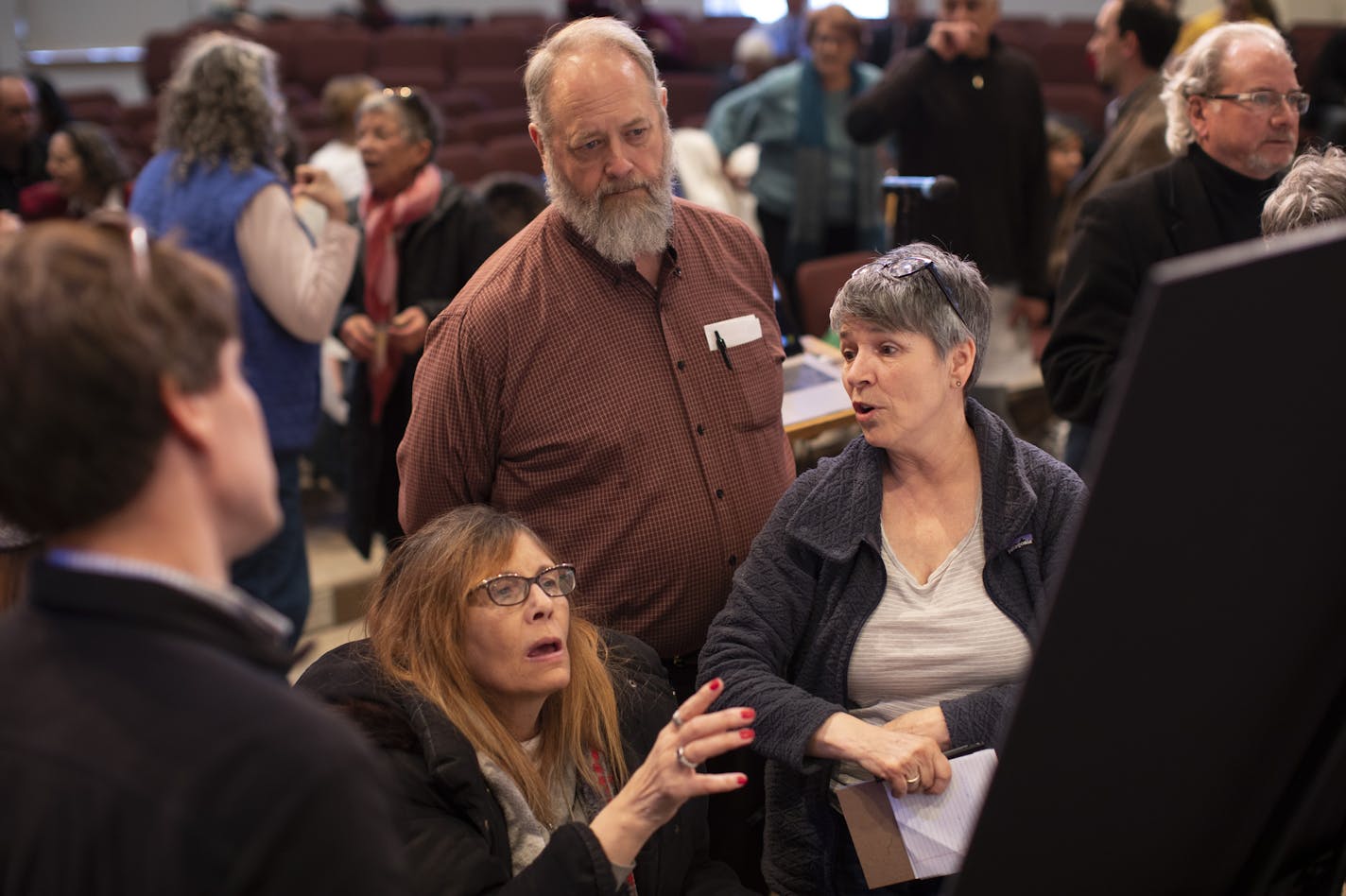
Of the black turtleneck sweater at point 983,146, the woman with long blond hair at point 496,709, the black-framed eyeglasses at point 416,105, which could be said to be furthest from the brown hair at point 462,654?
the black turtleneck sweater at point 983,146

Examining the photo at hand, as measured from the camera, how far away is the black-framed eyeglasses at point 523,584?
5.79 feet

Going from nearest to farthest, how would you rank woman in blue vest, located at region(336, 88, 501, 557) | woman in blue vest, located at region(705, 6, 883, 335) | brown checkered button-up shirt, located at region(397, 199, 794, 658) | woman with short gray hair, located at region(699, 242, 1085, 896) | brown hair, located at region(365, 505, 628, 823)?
brown hair, located at region(365, 505, 628, 823)
woman with short gray hair, located at region(699, 242, 1085, 896)
brown checkered button-up shirt, located at region(397, 199, 794, 658)
woman in blue vest, located at region(336, 88, 501, 557)
woman in blue vest, located at region(705, 6, 883, 335)

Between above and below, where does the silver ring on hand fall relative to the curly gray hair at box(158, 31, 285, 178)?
below

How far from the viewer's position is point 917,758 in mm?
1694

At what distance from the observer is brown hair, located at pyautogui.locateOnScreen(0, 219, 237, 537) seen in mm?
780

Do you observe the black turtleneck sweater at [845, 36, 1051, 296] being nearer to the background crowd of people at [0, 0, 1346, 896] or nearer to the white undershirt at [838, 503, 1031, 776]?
the background crowd of people at [0, 0, 1346, 896]

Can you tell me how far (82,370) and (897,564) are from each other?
1.29m

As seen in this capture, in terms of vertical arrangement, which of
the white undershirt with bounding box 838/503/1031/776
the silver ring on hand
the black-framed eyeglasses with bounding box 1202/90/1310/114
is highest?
the black-framed eyeglasses with bounding box 1202/90/1310/114

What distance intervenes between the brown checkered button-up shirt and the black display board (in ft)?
4.11

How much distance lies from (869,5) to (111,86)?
7.37m

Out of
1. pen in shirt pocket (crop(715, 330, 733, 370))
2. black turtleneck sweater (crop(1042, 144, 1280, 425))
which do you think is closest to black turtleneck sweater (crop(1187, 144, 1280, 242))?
black turtleneck sweater (crop(1042, 144, 1280, 425))

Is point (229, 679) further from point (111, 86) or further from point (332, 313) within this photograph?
point (111, 86)

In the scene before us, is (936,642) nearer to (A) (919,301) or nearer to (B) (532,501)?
(A) (919,301)

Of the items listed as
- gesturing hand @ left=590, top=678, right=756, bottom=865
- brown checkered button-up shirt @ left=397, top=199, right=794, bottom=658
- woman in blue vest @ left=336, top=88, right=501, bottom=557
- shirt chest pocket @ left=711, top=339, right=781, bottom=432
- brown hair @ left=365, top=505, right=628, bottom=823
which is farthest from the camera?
woman in blue vest @ left=336, top=88, right=501, bottom=557
